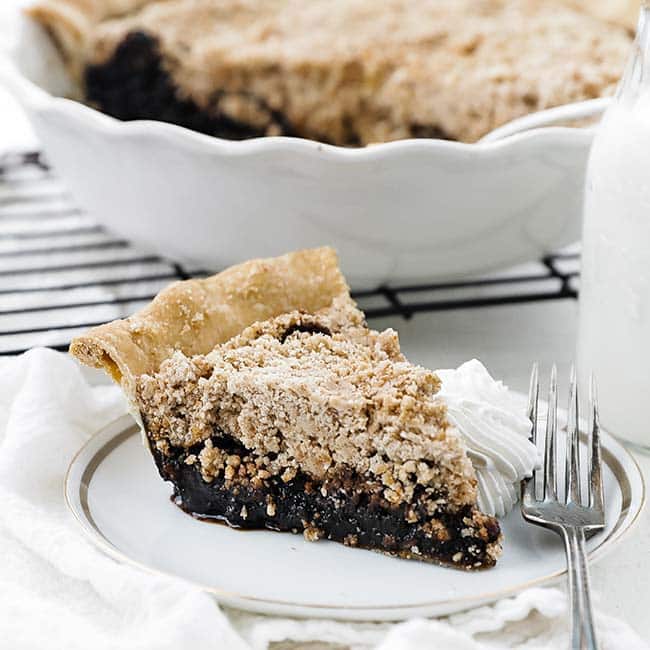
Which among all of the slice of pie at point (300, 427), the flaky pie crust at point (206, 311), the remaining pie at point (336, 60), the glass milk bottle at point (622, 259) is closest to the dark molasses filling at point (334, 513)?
the slice of pie at point (300, 427)

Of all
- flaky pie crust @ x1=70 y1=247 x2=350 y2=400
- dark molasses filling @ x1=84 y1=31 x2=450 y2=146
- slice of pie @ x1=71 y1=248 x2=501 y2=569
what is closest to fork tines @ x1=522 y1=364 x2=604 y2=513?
slice of pie @ x1=71 y1=248 x2=501 y2=569

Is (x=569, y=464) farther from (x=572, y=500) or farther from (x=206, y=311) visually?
(x=206, y=311)

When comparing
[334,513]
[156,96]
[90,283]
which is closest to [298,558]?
[334,513]

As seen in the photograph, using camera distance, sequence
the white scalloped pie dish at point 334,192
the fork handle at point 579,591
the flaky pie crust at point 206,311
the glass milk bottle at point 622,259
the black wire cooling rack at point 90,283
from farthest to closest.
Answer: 1. the black wire cooling rack at point 90,283
2. the white scalloped pie dish at point 334,192
3. the glass milk bottle at point 622,259
4. the flaky pie crust at point 206,311
5. the fork handle at point 579,591

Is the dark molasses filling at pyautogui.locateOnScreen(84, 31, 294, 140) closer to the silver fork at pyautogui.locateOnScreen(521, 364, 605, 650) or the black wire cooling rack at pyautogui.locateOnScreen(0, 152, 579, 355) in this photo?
the black wire cooling rack at pyautogui.locateOnScreen(0, 152, 579, 355)

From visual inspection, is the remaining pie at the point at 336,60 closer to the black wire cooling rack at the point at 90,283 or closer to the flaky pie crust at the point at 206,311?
the black wire cooling rack at the point at 90,283

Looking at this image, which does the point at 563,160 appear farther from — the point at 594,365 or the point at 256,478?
the point at 256,478

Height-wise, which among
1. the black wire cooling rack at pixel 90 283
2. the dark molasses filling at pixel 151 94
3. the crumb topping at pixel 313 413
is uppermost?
the crumb topping at pixel 313 413

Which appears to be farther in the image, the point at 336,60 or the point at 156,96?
the point at 156,96
